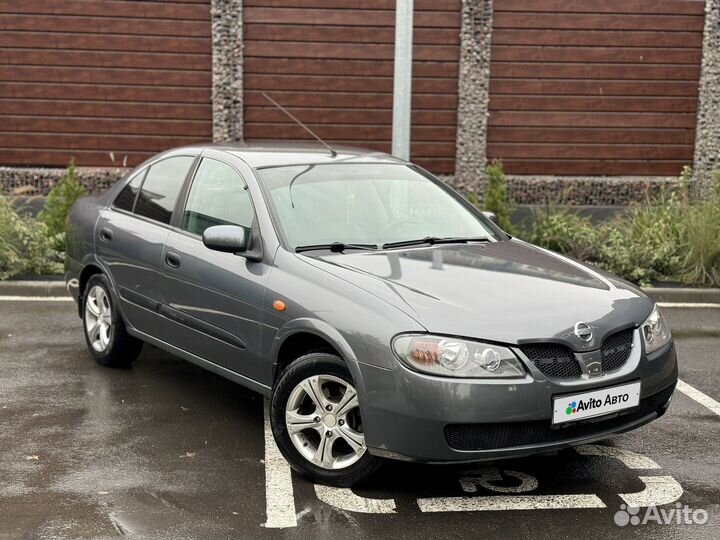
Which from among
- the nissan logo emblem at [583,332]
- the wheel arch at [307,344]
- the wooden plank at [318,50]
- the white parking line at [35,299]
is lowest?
the white parking line at [35,299]

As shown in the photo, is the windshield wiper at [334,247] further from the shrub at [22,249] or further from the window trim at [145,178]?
the shrub at [22,249]

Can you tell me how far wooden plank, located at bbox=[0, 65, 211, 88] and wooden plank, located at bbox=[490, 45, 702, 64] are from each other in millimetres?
4327

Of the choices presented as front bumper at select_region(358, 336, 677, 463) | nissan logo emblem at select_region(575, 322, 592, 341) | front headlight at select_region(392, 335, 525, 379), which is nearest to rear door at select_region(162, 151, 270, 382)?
front bumper at select_region(358, 336, 677, 463)

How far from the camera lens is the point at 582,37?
13672 millimetres

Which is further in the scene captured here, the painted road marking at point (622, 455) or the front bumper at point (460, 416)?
the painted road marking at point (622, 455)

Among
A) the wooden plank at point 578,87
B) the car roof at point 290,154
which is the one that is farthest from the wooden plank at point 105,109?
the car roof at point 290,154

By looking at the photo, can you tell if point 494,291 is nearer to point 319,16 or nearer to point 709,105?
point 319,16

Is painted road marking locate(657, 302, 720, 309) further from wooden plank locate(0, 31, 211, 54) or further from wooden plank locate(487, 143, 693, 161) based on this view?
wooden plank locate(0, 31, 211, 54)

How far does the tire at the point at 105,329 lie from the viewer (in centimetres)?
627

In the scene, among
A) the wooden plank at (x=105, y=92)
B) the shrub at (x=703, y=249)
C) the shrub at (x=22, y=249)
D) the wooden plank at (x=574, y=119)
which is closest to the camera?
the shrub at (x=22, y=249)

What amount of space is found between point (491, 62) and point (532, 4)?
100cm

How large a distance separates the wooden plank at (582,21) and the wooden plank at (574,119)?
4.04 feet

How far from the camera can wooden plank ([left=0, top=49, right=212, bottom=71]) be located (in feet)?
43.7

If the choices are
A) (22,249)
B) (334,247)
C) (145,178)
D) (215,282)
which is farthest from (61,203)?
(334,247)
